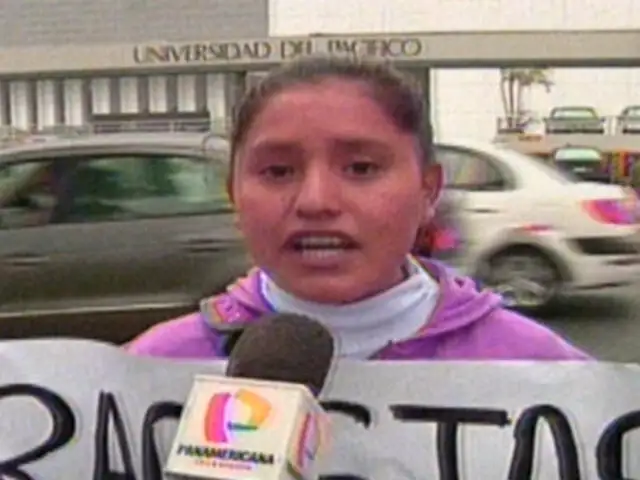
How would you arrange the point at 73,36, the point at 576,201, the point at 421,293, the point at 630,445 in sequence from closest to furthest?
the point at 630,445
the point at 421,293
the point at 576,201
the point at 73,36

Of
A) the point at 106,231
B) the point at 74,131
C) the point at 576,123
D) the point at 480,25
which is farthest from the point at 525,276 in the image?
the point at 480,25

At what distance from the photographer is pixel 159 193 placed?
5719 mm

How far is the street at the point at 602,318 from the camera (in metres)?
6.67

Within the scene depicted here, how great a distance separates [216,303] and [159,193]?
4562mm

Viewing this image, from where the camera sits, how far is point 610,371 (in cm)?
106

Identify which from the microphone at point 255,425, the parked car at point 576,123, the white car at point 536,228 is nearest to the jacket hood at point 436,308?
the microphone at point 255,425

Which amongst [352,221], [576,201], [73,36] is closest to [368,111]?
[352,221]

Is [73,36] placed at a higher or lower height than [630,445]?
higher

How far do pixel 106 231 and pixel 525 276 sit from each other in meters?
2.43

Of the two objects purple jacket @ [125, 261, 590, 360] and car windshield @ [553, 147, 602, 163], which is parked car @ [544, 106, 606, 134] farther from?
purple jacket @ [125, 261, 590, 360]

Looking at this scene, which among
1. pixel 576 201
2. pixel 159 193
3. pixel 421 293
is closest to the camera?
pixel 421 293

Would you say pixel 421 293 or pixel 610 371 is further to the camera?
pixel 421 293

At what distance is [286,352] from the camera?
2.88ft

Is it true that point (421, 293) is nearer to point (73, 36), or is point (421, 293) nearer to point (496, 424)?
point (496, 424)
